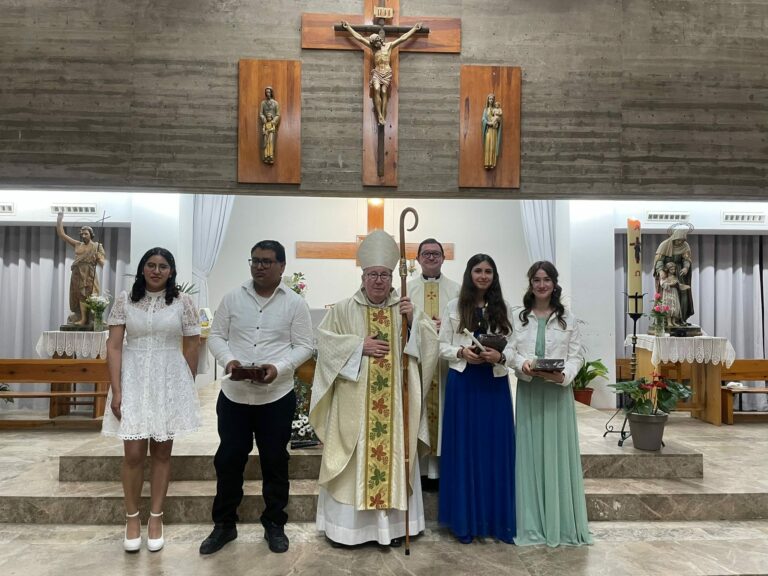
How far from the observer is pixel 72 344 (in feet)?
18.9

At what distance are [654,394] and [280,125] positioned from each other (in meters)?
3.33

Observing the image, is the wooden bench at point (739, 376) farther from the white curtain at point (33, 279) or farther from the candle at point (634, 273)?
the white curtain at point (33, 279)

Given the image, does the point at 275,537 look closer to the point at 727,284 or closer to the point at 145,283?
the point at 145,283

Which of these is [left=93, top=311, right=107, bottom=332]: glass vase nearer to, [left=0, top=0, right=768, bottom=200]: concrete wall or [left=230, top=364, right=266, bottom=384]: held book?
[left=0, top=0, right=768, bottom=200]: concrete wall

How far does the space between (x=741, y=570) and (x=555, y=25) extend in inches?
152

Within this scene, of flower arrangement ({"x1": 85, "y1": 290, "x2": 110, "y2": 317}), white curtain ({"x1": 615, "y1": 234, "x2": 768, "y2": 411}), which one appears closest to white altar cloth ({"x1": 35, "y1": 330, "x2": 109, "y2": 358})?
flower arrangement ({"x1": 85, "y1": 290, "x2": 110, "y2": 317})

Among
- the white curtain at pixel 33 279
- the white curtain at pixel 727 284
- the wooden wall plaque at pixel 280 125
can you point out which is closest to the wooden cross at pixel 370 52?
the wooden wall plaque at pixel 280 125

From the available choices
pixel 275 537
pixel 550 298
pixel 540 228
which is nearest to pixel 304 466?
pixel 275 537

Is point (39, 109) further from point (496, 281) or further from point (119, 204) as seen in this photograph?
point (496, 281)

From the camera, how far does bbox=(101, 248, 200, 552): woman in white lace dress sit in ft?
9.67

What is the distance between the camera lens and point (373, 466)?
10.1 ft

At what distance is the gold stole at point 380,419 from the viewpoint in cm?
304

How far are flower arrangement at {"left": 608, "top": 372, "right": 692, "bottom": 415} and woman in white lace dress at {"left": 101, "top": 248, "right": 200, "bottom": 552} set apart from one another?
2.81 metres

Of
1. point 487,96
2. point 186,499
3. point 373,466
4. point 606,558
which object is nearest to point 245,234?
point 487,96
